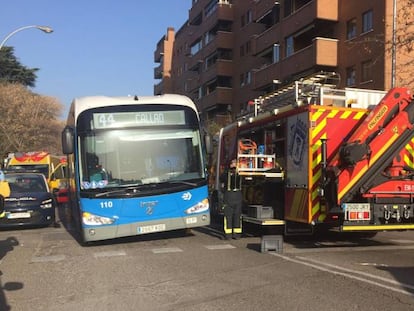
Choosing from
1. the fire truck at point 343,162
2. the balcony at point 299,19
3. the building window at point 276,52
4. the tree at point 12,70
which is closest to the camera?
the fire truck at point 343,162

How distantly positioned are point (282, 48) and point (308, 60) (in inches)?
212

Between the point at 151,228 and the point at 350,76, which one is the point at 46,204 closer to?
the point at 151,228

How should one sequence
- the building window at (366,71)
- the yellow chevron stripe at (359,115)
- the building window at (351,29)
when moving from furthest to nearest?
the building window at (351,29)
the building window at (366,71)
the yellow chevron stripe at (359,115)

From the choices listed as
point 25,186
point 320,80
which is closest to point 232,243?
point 320,80

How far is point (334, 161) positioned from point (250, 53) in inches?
1518

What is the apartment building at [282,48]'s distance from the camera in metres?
25.0

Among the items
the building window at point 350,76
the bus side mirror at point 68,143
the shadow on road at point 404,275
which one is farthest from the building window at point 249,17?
the shadow on road at point 404,275

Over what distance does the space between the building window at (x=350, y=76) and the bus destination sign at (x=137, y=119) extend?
1911 cm

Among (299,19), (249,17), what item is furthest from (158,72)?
(299,19)

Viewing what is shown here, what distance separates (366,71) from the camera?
2734 centimetres

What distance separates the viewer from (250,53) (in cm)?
4734

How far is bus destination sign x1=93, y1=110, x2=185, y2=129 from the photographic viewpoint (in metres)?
11.0

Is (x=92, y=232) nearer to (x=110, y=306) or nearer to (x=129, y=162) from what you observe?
(x=129, y=162)

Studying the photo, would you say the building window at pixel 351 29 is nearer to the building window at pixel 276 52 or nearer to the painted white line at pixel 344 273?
the building window at pixel 276 52
